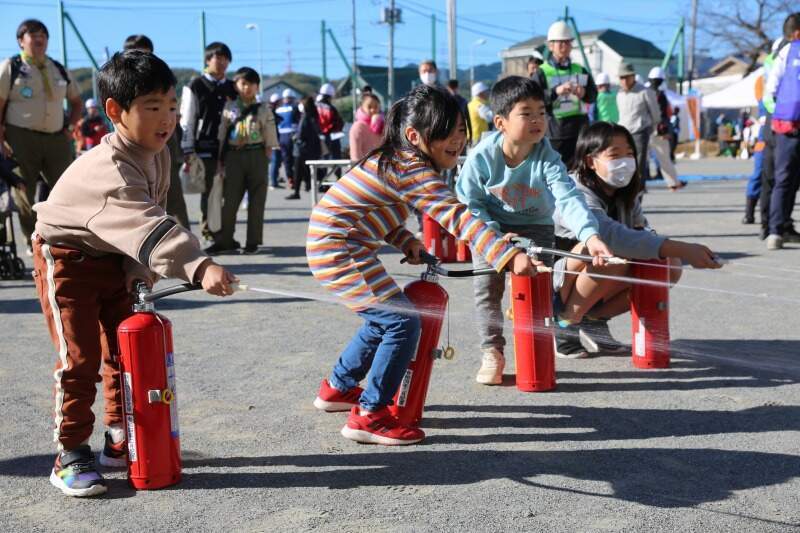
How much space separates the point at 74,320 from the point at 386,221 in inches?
49.5

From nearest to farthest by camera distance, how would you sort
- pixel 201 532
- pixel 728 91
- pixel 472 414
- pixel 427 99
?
pixel 201 532
pixel 427 99
pixel 472 414
pixel 728 91

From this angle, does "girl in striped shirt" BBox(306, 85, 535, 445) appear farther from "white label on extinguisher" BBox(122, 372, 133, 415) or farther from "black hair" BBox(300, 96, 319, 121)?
"black hair" BBox(300, 96, 319, 121)

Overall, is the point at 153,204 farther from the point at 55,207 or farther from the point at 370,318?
the point at 370,318

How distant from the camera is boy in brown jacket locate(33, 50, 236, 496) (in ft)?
10.2

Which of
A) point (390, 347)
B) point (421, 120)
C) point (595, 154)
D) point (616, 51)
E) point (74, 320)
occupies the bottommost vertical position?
point (390, 347)

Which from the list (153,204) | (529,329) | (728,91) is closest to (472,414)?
(529,329)

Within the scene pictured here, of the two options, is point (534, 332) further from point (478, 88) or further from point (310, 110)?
point (310, 110)

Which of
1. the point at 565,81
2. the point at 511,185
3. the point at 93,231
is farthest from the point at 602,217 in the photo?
the point at 565,81

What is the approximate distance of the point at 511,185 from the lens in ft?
15.2

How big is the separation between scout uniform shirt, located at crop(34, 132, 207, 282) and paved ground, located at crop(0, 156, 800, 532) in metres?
0.82

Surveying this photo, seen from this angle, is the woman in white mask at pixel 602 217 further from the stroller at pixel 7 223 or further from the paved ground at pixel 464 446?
the stroller at pixel 7 223

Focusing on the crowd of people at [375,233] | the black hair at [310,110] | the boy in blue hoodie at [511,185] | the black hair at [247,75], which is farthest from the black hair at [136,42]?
the black hair at [310,110]

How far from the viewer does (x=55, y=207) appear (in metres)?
3.22

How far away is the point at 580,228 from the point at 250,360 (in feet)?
6.30
